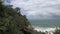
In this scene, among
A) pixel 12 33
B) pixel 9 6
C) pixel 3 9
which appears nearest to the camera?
pixel 12 33

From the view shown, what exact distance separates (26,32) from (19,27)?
2.11ft

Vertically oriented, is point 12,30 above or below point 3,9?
below

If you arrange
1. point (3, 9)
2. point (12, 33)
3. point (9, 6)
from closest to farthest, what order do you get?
point (12, 33) → point (3, 9) → point (9, 6)

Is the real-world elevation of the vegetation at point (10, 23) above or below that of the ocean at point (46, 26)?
above

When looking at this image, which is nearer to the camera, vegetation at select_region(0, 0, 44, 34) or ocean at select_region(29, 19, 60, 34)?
vegetation at select_region(0, 0, 44, 34)

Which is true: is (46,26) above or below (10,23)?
below

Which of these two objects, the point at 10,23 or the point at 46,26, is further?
the point at 46,26

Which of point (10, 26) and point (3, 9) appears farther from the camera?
point (3, 9)

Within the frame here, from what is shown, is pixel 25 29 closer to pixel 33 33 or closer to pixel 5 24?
pixel 33 33

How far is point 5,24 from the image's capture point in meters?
16.4

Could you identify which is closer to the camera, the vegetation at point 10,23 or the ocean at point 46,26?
the vegetation at point 10,23

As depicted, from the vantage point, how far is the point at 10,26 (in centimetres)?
1630

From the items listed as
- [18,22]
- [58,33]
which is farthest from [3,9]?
[58,33]

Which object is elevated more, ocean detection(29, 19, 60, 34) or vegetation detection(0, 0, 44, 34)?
vegetation detection(0, 0, 44, 34)
